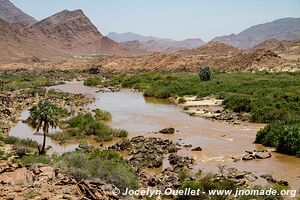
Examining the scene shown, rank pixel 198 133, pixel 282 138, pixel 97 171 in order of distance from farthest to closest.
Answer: pixel 198 133, pixel 282 138, pixel 97 171

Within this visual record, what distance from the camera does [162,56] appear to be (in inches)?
5128

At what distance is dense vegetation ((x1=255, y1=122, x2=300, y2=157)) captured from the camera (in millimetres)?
34250

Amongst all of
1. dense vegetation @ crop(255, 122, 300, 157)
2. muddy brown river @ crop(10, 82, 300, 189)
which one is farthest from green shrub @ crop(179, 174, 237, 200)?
dense vegetation @ crop(255, 122, 300, 157)

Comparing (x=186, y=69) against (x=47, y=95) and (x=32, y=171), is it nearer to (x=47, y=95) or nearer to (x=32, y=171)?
(x=47, y=95)

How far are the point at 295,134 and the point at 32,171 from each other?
71.7 ft

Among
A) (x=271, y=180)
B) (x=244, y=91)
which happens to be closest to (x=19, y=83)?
(x=244, y=91)

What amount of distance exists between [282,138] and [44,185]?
22371 millimetres

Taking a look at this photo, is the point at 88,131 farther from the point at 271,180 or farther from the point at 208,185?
the point at 208,185

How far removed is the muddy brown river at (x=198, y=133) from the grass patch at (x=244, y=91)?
3786mm

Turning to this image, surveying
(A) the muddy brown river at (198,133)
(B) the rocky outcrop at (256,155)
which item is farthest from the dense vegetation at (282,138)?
(B) the rocky outcrop at (256,155)

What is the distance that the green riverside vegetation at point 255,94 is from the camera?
37.5 m

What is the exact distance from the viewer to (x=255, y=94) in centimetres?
6281

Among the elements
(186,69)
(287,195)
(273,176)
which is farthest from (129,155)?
(186,69)

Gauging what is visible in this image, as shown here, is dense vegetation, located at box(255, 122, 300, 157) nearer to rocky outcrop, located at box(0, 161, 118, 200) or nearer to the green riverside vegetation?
the green riverside vegetation
